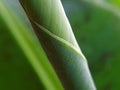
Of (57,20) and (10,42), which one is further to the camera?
(10,42)

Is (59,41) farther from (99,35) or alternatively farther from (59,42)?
(99,35)

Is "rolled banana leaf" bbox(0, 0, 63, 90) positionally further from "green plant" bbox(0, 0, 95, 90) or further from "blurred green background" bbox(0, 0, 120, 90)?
"green plant" bbox(0, 0, 95, 90)

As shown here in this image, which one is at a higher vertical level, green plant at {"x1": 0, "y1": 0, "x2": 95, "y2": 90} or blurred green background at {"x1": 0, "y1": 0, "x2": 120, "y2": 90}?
green plant at {"x1": 0, "y1": 0, "x2": 95, "y2": 90}

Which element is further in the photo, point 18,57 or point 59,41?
point 18,57

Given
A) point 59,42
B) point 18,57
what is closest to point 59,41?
point 59,42

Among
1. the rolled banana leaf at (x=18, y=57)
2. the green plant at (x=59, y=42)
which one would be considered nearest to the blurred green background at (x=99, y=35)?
the rolled banana leaf at (x=18, y=57)

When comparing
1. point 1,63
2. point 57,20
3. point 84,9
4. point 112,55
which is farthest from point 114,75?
point 57,20

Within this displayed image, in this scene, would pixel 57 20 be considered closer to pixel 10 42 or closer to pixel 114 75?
pixel 10 42

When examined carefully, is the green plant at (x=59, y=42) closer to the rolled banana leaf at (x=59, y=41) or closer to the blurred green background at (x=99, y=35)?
the rolled banana leaf at (x=59, y=41)

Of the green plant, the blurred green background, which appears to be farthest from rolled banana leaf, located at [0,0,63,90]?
the green plant
